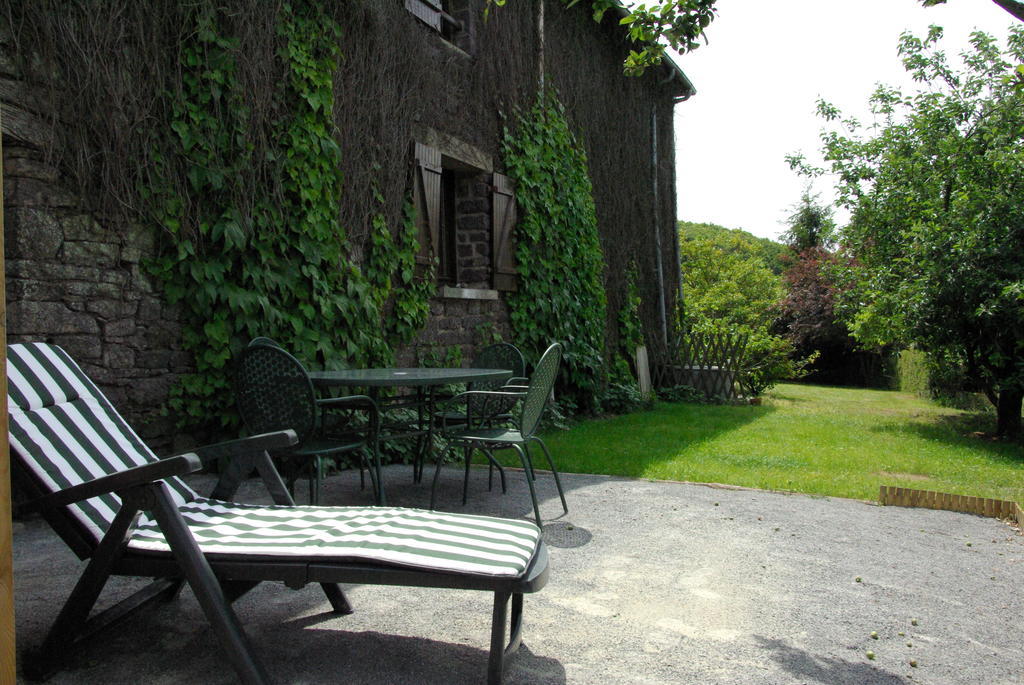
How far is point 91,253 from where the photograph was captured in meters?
3.87

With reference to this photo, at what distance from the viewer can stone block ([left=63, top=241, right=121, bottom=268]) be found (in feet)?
12.4

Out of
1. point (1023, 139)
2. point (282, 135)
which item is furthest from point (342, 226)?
point (1023, 139)

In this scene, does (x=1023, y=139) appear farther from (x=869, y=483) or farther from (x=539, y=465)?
(x=539, y=465)

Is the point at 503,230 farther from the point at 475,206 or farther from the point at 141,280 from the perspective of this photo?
the point at 141,280

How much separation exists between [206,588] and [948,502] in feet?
13.4

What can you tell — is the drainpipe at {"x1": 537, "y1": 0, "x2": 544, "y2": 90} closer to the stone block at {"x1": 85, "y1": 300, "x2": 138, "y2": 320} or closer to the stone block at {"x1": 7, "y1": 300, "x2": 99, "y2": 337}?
the stone block at {"x1": 85, "y1": 300, "x2": 138, "y2": 320}

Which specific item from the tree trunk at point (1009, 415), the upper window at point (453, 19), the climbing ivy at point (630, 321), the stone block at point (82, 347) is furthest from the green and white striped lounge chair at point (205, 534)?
the tree trunk at point (1009, 415)

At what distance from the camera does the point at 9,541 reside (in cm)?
143

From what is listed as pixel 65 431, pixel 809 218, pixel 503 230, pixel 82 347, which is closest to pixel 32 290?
pixel 82 347

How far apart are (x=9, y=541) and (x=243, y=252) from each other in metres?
3.29

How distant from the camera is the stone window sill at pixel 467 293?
21.8 feet

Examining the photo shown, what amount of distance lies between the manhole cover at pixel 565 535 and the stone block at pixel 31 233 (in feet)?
9.02

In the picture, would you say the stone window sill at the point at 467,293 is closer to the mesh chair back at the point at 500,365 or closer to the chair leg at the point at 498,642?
the mesh chair back at the point at 500,365

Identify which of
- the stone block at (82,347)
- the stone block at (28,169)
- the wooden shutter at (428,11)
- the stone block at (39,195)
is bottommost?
the stone block at (82,347)
